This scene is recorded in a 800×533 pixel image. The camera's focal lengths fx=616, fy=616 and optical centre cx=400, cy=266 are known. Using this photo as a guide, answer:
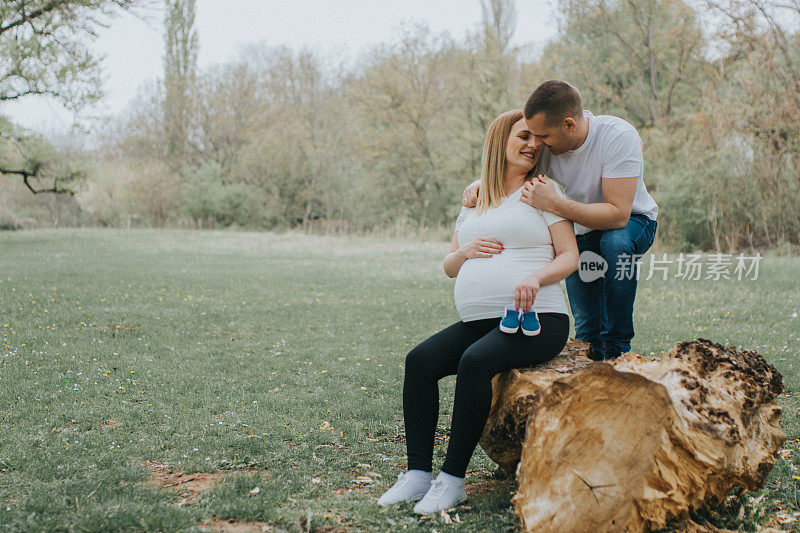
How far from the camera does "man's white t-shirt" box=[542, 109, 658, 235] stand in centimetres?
363

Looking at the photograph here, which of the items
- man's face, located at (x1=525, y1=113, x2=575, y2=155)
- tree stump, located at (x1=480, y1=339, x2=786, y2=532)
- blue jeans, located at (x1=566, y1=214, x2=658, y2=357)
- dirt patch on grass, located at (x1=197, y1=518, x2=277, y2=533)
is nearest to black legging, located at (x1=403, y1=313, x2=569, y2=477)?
tree stump, located at (x1=480, y1=339, x2=786, y2=532)

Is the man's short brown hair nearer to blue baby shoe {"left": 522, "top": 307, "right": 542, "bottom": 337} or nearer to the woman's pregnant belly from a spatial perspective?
the woman's pregnant belly

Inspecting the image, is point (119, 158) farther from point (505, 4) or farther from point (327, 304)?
point (327, 304)

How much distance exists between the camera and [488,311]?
334 cm

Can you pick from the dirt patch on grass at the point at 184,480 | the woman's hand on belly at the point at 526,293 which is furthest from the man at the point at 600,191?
the dirt patch on grass at the point at 184,480

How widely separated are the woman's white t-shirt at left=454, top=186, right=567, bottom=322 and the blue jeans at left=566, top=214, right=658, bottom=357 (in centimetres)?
53

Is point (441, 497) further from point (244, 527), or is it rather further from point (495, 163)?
point (495, 163)

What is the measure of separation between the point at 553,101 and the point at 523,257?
0.88m

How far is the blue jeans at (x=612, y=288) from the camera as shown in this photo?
3701mm

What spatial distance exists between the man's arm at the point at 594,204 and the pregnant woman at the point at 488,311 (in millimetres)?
71

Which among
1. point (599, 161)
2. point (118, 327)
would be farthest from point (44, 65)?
point (599, 161)

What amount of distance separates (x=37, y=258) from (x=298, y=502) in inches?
656

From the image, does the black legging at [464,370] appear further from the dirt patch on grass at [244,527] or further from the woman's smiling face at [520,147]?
the woman's smiling face at [520,147]

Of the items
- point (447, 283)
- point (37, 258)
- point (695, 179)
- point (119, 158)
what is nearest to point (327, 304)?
point (447, 283)
